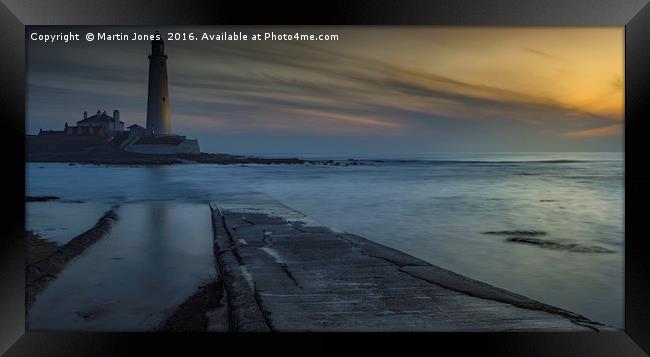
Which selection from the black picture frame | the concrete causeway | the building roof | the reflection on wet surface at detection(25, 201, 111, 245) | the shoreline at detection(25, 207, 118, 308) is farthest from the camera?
the building roof

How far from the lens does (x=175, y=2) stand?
9.66 feet

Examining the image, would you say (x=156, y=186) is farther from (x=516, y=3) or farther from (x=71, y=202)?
(x=516, y=3)

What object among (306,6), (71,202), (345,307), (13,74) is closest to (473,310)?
(345,307)

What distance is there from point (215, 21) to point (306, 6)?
54 cm

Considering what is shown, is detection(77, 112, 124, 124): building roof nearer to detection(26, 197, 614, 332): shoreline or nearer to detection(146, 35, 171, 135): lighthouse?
detection(146, 35, 171, 135): lighthouse

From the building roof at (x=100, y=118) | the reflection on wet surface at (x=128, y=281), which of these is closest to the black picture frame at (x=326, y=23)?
the reflection on wet surface at (x=128, y=281)

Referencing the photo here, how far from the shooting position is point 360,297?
3.80 meters

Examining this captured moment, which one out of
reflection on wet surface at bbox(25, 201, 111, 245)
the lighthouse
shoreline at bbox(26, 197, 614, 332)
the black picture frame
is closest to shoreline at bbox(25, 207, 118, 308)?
shoreline at bbox(26, 197, 614, 332)

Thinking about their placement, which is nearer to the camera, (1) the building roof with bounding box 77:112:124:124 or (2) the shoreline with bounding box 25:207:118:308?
(2) the shoreline with bounding box 25:207:118:308

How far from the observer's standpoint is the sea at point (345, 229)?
15.7 ft

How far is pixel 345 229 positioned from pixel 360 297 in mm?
5165

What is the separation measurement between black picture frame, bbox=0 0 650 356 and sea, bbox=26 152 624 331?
1.53 feet

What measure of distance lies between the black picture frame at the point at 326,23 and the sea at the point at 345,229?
1.53ft

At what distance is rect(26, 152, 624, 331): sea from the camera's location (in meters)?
4.80
